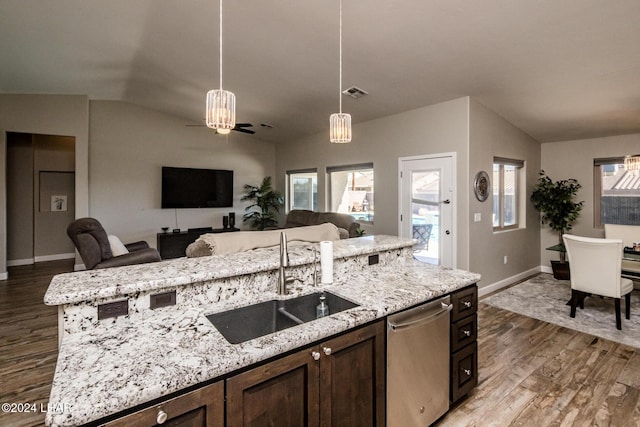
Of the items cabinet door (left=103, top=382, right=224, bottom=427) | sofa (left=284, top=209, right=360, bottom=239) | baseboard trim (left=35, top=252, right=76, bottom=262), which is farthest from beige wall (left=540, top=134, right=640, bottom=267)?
baseboard trim (left=35, top=252, right=76, bottom=262)

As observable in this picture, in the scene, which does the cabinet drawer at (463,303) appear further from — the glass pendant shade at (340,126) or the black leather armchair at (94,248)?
the black leather armchair at (94,248)

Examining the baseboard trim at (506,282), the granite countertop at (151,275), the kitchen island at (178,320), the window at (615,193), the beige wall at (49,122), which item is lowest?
the baseboard trim at (506,282)

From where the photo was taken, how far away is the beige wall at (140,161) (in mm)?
5941

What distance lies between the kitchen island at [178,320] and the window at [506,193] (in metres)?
3.50

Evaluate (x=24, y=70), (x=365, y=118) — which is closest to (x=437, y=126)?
(x=365, y=118)

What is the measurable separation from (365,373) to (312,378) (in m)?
0.34

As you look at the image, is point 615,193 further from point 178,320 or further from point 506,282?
point 178,320

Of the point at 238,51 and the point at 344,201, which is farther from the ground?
the point at 238,51

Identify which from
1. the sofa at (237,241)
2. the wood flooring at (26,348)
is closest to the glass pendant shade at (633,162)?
the sofa at (237,241)

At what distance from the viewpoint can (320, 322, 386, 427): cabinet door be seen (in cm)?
130

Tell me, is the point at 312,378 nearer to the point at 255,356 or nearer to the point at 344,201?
the point at 255,356

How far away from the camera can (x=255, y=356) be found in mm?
1075

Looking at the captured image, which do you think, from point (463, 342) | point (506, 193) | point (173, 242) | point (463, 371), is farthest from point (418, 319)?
point (173, 242)

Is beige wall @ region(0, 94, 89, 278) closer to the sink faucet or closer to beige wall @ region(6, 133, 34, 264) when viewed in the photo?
beige wall @ region(6, 133, 34, 264)
